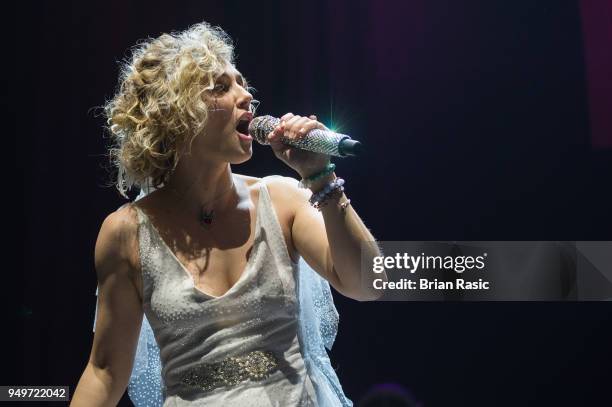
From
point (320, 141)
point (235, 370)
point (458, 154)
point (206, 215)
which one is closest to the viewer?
point (320, 141)

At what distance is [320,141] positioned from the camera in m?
0.92

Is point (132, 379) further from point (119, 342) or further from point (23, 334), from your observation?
point (23, 334)

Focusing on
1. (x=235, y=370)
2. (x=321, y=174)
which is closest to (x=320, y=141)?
(x=321, y=174)

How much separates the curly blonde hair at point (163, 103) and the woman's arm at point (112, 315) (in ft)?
0.30

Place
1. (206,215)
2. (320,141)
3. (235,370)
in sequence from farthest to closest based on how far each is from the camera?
(206,215), (235,370), (320,141)

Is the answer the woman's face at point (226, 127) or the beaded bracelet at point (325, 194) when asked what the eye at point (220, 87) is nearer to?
the woman's face at point (226, 127)

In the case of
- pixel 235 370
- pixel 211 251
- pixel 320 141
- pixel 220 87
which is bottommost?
pixel 235 370

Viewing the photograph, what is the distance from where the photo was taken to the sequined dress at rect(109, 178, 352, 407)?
40.4 inches

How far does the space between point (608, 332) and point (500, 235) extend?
331 mm

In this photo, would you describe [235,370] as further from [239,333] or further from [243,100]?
[243,100]

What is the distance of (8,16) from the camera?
1875mm

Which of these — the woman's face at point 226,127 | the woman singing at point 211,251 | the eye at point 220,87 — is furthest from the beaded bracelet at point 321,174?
the eye at point 220,87

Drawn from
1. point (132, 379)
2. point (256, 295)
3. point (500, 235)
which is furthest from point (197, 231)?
point (500, 235)

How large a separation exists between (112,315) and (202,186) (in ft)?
0.77
